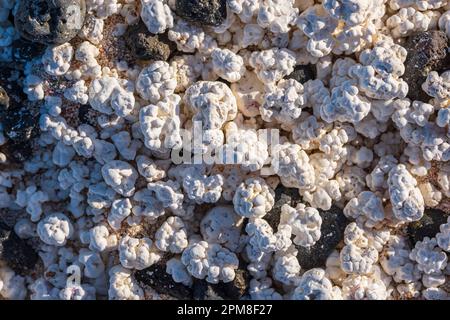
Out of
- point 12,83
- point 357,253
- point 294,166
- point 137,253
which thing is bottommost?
point 137,253

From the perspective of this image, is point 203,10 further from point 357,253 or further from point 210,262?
point 357,253

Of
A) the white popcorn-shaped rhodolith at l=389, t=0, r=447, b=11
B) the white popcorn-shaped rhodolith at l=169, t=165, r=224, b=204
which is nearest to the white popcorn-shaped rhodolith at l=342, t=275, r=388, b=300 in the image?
the white popcorn-shaped rhodolith at l=169, t=165, r=224, b=204

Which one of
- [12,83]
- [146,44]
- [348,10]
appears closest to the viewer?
[348,10]

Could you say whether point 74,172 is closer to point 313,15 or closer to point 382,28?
point 313,15

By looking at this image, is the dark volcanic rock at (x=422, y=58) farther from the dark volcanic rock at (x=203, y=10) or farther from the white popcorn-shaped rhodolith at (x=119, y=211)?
the white popcorn-shaped rhodolith at (x=119, y=211)

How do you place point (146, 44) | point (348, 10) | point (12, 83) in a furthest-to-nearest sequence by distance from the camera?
1. point (12, 83)
2. point (146, 44)
3. point (348, 10)

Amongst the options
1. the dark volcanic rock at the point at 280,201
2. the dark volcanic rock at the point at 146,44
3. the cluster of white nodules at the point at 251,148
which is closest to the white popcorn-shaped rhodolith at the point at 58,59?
the cluster of white nodules at the point at 251,148

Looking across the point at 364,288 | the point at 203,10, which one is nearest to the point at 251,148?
the point at 203,10
